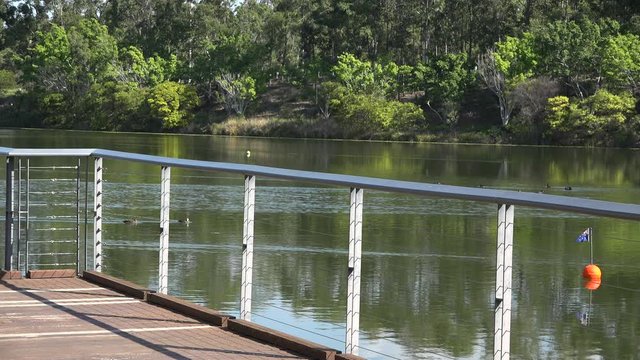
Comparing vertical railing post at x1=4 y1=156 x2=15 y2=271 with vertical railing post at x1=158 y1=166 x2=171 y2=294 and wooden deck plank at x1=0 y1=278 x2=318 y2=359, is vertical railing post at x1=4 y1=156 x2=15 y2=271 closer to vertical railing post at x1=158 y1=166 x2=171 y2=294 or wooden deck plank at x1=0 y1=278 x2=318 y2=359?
wooden deck plank at x1=0 y1=278 x2=318 y2=359

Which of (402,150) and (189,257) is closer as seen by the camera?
(189,257)

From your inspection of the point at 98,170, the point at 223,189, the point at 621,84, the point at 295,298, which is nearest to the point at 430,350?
the point at 295,298

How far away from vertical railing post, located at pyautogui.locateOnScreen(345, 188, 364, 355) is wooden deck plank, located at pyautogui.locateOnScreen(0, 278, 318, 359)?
0.34 m

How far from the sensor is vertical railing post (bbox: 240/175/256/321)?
6762 millimetres

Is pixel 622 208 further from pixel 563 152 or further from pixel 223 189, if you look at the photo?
pixel 563 152

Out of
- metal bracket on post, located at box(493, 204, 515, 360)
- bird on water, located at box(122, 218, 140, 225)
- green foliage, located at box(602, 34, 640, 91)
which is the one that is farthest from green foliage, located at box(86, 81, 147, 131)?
metal bracket on post, located at box(493, 204, 515, 360)

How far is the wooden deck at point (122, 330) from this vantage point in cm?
613

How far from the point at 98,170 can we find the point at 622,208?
Result: 5.07m

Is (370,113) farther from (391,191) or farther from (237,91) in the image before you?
(391,191)

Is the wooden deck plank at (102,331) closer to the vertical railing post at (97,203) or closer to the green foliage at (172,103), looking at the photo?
the vertical railing post at (97,203)

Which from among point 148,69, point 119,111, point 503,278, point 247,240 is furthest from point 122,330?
point 148,69

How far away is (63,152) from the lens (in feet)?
26.8

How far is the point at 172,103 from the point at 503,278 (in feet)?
266

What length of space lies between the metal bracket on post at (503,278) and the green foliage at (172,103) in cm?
8028
